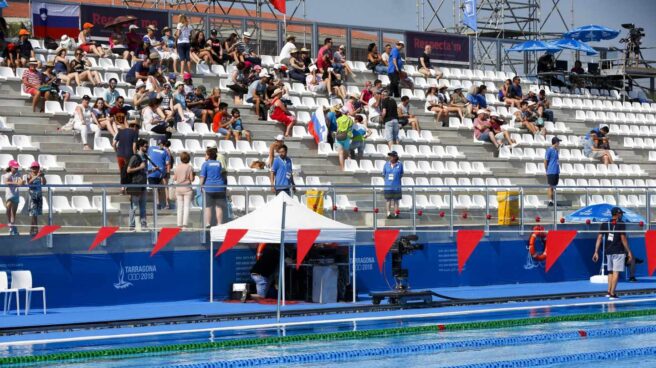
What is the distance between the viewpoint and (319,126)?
1061 inches

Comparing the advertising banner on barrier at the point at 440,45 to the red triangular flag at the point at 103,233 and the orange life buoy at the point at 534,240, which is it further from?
the red triangular flag at the point at 103,233

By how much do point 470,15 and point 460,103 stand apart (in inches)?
255

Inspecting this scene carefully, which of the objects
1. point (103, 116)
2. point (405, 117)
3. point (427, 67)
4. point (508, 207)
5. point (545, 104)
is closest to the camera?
point (103, 116)

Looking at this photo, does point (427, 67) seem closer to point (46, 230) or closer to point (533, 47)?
point (533, 47)

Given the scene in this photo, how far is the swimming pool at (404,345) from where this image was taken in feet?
47.8

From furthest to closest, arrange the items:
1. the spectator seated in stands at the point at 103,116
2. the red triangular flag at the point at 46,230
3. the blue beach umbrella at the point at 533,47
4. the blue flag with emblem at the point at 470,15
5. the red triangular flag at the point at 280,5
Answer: the blue flag with emblem at the point at 470,15
the blue beach umbrella at the point at 533,47
the red triangular flag at the point at 280,5
the spectator seated in stands at the point at 103,116
the red triangular flag at the point at 46,230

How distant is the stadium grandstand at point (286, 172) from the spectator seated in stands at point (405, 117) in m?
0.05

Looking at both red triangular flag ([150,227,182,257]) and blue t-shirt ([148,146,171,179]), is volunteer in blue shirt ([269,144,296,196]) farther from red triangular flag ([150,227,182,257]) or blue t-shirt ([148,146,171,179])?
red triangular flag ([150,227,182,257])

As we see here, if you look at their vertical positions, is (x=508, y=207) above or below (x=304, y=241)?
above

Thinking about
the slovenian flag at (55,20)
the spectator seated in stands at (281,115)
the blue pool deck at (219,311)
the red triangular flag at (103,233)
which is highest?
the slovenian flag at (55,20)

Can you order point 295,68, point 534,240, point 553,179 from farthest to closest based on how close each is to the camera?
1. point 295,68
2. point 553,179
3. point 534,240

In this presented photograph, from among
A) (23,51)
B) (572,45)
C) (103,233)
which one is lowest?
(103,233)

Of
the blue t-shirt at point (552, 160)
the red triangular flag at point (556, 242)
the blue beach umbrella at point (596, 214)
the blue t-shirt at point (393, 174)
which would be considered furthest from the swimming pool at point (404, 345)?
the blue t-shirt at point (552, 160)

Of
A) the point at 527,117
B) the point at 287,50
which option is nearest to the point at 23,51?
the point at 287,50
